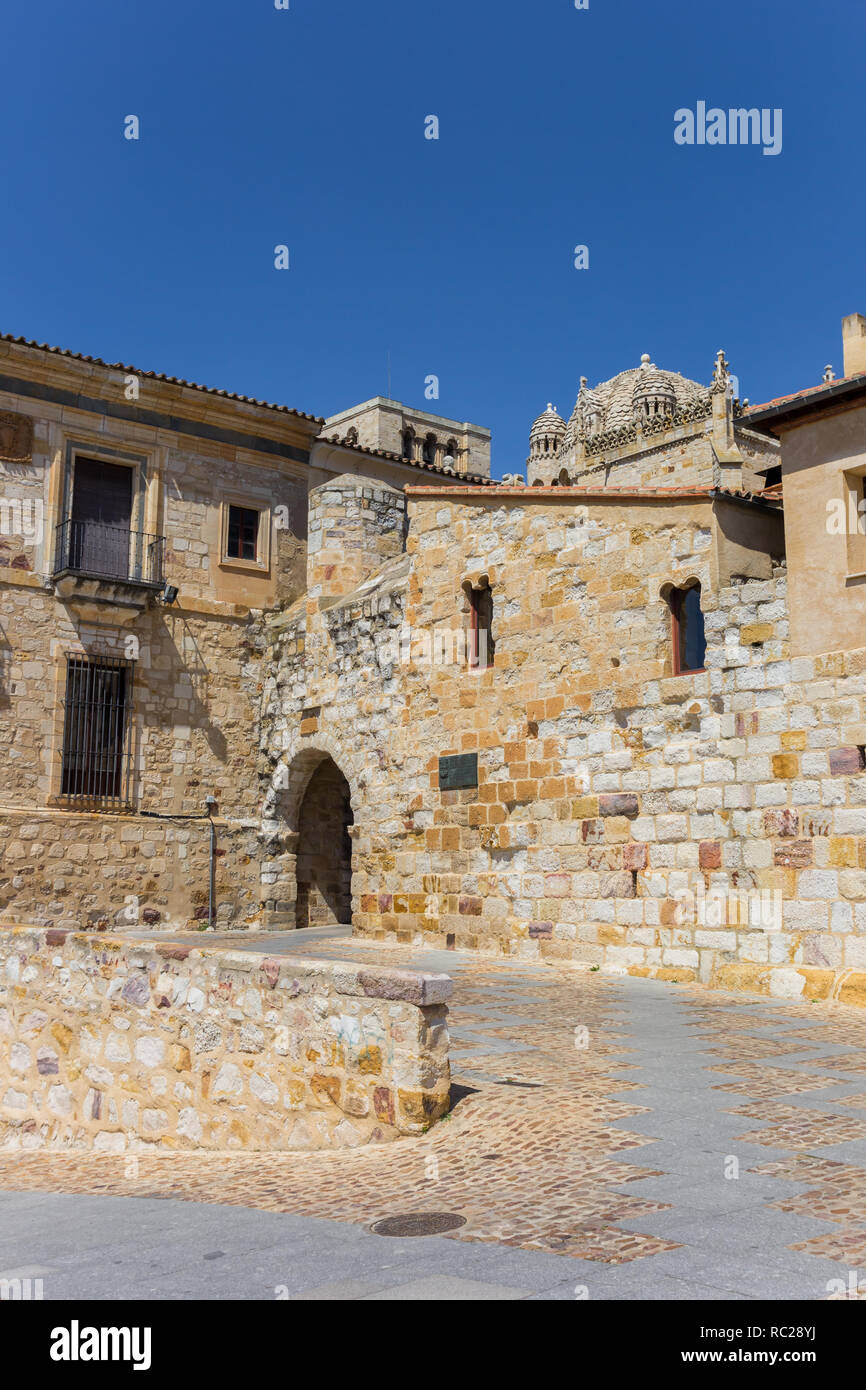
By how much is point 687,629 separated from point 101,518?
9970 mm

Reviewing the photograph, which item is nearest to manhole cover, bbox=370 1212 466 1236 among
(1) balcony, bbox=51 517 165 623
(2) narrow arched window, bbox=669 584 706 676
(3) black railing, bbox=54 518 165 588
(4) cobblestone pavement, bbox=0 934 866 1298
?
(4) cobblestone pavement, bbox=0 934 866 1298

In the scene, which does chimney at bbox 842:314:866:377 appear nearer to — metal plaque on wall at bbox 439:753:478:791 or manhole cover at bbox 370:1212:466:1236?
metal plaque on wall at bbox 439:753:478:791

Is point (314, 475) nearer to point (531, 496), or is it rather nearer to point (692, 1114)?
point (531, 496)

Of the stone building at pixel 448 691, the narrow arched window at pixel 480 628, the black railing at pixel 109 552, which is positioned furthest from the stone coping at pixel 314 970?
the black railing at pixel 109 552

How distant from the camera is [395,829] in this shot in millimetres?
15695

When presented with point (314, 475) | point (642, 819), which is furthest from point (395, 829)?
point (314, 475)

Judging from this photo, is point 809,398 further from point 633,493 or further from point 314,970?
point 314,970

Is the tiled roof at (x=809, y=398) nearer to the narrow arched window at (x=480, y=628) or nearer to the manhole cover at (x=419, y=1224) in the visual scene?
the narrow arched window at (x=480, y=628)

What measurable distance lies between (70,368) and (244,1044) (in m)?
13.4

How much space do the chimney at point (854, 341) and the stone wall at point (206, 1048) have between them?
8.39 m

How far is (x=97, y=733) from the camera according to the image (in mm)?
17984

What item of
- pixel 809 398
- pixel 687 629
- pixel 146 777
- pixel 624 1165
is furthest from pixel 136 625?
pixel 624 1165

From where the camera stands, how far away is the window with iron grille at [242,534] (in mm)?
19734

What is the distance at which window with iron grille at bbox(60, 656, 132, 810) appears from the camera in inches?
696
